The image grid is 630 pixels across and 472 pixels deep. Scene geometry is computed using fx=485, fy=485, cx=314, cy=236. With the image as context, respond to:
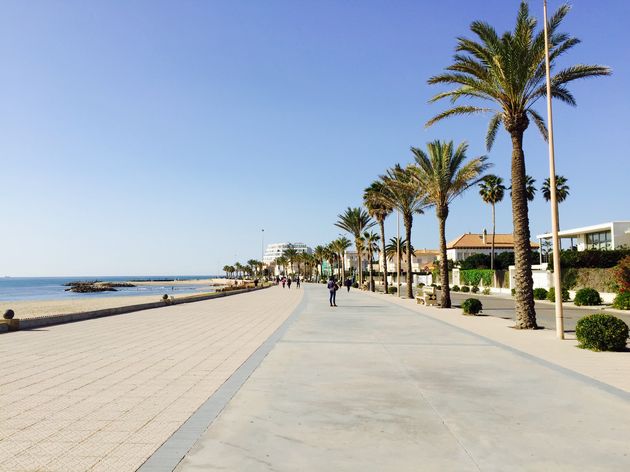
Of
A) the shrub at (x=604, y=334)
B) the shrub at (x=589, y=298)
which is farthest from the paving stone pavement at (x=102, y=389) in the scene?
the shrub at (x=589, y=298)

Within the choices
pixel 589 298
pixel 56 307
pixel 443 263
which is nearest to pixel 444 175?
pixel 443 263

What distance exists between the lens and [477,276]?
53281 millimetres

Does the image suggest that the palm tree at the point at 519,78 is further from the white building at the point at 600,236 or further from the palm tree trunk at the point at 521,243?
the white building at the point at 600,236

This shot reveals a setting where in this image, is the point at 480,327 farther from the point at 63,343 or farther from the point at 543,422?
the point at 63,343

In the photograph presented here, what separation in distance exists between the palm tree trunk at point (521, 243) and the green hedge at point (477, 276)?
116 feet

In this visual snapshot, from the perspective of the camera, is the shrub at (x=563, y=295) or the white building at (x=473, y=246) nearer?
the shrub at (x=563, y=295)

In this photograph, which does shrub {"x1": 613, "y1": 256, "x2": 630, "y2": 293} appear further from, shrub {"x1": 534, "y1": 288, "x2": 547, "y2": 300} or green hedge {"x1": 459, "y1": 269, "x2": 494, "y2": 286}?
green hedge {"x1": 459, "y1": 269, "x2": 494, "y2": 286}

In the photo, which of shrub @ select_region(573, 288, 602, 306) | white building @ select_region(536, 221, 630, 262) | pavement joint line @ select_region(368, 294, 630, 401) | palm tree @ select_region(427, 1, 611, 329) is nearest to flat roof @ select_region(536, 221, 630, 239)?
white building @ select_region(536, 221, 630, 262)

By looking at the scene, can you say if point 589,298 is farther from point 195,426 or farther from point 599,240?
point 195,426

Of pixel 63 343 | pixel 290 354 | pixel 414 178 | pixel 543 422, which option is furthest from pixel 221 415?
pixel 414 178

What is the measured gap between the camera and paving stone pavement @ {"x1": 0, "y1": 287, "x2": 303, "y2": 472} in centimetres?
489

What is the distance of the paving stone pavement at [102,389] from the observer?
193 inches

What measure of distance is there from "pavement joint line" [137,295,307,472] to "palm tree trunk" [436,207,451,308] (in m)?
19.2

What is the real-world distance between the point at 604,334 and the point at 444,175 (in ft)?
57.7
